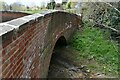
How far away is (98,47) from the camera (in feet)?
34.2

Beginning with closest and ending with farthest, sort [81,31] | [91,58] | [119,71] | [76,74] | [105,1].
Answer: [76,74] → [119,71] → [91,58] → [105,1] → [81,31]

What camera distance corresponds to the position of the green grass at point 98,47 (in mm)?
8898

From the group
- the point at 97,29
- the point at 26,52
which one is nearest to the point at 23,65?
the point at 26,52

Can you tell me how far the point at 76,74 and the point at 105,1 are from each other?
5508 mm

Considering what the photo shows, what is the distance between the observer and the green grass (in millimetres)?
8898

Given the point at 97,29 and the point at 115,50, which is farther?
the point at 97,29

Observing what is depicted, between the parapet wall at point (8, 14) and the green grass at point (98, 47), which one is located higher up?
the parapet wall at point (8, 14)

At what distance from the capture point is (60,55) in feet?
31.2

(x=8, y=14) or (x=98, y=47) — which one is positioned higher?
(x=8, y=14)

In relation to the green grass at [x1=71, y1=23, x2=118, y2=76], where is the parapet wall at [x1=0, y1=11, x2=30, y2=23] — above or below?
above

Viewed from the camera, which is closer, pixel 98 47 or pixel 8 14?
pixel 8 14

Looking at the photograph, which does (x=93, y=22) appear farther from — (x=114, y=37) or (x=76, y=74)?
(x=76, y=74)

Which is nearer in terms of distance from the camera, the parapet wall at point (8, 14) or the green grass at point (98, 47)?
the parapet wall at point (8, 14)

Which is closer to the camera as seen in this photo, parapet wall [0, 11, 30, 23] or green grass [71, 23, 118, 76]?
parapet wall [0, 11, 30, 23]
